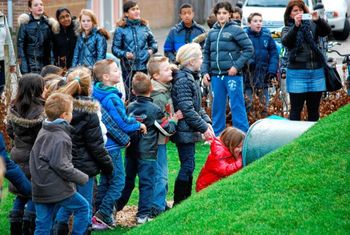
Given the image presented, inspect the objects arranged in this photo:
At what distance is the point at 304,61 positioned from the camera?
603 inches

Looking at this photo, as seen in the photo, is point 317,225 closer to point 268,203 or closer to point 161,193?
point 268,203

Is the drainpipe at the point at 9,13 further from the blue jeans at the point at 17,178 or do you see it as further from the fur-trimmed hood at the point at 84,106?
the fur-trimmed hood at the point at 84,106

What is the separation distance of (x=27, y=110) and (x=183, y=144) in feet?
6.73

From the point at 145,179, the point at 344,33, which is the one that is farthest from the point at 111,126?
the point at 344,33

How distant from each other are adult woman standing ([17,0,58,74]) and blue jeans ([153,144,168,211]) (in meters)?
5.71

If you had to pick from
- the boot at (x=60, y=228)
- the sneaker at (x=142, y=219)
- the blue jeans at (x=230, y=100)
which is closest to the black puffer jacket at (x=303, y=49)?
the blue jeans at (x=230, y=100)

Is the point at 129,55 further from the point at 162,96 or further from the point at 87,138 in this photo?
the point at 87,138

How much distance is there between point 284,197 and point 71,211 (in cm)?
207

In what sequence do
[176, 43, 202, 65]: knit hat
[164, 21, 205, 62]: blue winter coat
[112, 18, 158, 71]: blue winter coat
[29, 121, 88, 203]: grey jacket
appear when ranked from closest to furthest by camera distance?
[29, 121, 88, 203]: grey jacket
[176, 43, 202, 65]: knit hat
[112, 18, 158, 71]: blue winter coat
[164, 21, 205, 62]: blue winter coat

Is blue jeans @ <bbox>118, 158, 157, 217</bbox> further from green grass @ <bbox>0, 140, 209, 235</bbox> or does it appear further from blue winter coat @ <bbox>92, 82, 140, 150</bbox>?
blue winter coat @ <bbox>92, 82, 140, 150</bbox>

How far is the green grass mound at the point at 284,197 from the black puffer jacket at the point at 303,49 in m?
4.22

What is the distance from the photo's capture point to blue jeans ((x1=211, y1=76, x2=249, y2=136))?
16266 mm

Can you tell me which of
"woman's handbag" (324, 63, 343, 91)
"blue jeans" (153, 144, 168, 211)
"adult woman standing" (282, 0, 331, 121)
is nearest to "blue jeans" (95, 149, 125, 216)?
"blue jeans" (153, 144, 168, 211)

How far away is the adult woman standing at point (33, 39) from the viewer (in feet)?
58.2
